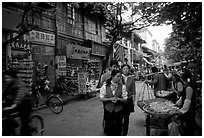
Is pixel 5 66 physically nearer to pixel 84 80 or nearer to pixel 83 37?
pixel 84 80

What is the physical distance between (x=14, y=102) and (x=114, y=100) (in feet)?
6.52

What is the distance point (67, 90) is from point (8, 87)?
23.8 ft

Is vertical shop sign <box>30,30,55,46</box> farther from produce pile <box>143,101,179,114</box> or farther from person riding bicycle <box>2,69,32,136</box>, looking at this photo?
produce pile <box>143,101,179,114</box>

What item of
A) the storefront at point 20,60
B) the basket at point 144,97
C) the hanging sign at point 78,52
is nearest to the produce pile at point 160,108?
the basket at point 144,97

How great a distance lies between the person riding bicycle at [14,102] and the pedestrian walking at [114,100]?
1621 mm

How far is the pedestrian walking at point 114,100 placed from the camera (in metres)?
3.59

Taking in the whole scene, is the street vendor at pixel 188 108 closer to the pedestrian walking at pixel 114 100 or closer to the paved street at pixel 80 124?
the pedestrian walking at pixel 114 100

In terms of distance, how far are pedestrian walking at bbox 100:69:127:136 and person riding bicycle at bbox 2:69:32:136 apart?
63.8 inches

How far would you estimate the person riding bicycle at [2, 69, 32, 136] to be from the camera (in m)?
3.66

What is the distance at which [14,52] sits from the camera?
891 cm

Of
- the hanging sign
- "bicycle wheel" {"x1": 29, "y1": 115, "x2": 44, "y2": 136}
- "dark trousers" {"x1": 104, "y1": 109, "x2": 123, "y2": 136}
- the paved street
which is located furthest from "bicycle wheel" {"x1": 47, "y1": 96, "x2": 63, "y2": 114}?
the hanging sign

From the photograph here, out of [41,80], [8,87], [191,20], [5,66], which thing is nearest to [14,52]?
[5,66]

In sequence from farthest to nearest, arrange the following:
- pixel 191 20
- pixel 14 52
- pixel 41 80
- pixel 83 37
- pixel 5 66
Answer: pixel 83 37 < pixel 41 80 < pixel 14 52 < pixel 5 66 < pixel 191 20

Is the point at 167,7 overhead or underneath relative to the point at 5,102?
overhead
